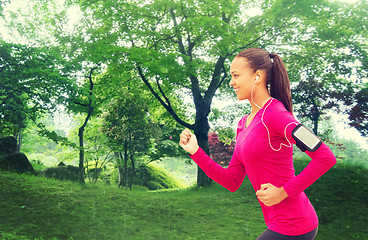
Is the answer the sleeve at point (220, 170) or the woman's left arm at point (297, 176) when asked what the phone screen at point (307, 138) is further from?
the sleeve at point (220, 170)

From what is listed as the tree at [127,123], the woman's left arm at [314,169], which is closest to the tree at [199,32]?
the tree at [127,123]

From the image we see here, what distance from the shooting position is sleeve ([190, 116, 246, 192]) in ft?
6.84

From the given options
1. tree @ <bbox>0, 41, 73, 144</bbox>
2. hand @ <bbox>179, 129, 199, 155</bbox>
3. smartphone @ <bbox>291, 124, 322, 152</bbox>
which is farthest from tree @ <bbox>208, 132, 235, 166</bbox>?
smartphone @ <bbox>291, 124, 322, 152</bbox>

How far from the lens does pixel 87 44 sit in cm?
1227

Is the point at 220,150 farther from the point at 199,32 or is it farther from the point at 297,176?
the point at 297,176

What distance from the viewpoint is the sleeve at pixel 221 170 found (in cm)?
208

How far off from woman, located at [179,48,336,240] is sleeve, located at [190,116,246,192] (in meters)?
0.04

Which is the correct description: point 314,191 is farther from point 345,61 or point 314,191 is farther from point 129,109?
point 129,109

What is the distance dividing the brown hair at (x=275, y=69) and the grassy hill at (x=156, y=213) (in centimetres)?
626

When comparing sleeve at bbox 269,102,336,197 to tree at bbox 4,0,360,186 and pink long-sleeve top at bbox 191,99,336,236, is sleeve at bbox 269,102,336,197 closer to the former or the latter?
pink long-sleeve top at bbox 191,99,336,236

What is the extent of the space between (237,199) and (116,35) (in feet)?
30.1

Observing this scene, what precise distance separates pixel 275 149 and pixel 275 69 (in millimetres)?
523

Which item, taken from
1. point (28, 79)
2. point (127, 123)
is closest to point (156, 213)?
point (28, 79)

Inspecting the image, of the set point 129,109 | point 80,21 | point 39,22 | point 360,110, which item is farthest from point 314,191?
point 39,22
